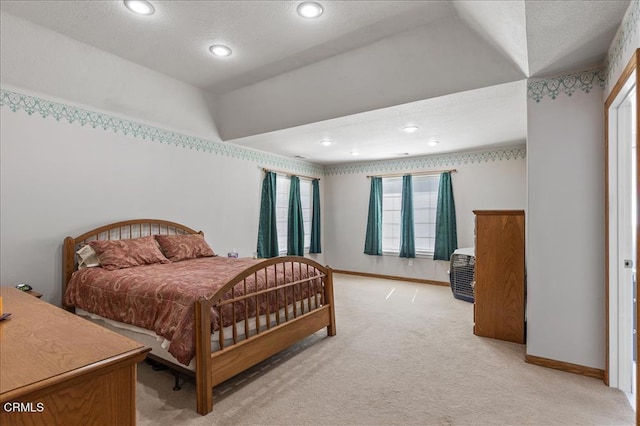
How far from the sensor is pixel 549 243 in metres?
2.60

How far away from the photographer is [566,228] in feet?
8.32

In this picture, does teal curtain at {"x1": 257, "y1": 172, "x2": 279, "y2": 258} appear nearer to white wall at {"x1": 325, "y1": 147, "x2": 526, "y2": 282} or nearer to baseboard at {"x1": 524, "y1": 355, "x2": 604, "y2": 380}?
white wall at {"x1": 325, "y1": 147, "x2": 526, "y2": 282}

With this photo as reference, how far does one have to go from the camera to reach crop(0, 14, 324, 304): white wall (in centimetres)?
279

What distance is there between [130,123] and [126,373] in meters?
3.35

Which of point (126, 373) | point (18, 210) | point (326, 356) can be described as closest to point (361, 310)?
point (326, 356)

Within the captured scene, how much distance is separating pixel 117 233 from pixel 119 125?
1.18 m

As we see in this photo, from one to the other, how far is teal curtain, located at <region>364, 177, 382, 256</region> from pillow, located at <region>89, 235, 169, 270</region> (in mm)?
3880

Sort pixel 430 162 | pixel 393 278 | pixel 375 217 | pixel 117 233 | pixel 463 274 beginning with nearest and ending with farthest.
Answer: pixel 117 233
pixel 463 274
pixel 430 162
pixel 393 278
pixel 375 217

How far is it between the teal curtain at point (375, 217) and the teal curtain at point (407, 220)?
1.54 ft

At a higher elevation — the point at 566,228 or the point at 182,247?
the point at 566,228

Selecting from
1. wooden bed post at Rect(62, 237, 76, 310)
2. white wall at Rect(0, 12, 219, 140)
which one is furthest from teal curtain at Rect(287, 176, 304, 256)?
wooden bed post at Rect(62, 237, 76, 310)

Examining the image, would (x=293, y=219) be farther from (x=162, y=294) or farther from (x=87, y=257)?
(x=162, y=294)

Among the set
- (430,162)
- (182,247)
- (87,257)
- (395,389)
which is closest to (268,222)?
(182,247)

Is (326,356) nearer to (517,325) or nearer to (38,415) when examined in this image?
(517,325)
